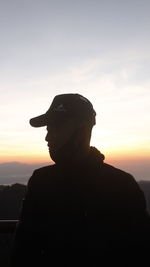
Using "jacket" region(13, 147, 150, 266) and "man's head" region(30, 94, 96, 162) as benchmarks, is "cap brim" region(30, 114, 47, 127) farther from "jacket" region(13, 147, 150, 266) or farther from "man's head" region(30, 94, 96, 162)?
"jacket" region(13, 147, 150, 266)

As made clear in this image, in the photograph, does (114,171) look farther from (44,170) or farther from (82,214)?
(44,170)

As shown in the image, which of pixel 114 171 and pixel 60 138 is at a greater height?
pixel 60 138

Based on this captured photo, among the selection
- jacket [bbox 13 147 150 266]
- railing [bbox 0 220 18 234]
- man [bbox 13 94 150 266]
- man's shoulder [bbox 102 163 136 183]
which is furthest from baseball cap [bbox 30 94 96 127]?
railing [bbox 0 220 18 234]

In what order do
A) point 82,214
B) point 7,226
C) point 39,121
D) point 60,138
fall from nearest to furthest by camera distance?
point 82,214, point 60,138, point 39,121, point 7,226

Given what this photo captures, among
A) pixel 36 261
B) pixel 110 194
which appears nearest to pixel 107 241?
pixel 110 194

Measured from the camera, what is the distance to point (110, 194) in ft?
Answer: 9.55

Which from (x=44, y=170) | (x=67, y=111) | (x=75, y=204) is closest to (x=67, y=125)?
(x=67, y=111)

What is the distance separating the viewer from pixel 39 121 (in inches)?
122

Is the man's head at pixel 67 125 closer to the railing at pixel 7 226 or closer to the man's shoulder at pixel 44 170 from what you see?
the man's shoulder at pixel 44 170

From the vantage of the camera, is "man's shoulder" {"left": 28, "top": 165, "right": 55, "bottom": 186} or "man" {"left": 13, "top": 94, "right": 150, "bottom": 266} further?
"man's shoulder" {"left": 28, "top": 165, "right": 55, "bottom": 186}

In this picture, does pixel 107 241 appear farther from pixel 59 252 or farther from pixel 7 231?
pixel 7 231

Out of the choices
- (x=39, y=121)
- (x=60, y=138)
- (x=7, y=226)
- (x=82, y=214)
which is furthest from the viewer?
(x=7, y=226)

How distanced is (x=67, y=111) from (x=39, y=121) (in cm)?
25

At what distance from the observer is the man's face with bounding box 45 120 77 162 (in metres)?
2.96
